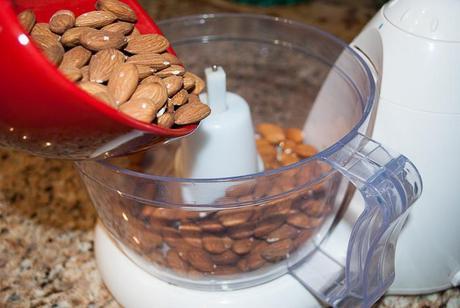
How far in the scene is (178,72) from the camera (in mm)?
456

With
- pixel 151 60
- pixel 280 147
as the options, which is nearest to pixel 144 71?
pixel 151 60

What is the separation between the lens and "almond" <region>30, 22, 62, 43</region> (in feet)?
1.42

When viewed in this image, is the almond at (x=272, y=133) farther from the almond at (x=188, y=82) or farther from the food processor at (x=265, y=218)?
the almond at (x=188, y=82)

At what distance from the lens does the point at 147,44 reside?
0.46 m

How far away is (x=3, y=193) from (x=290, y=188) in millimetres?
351

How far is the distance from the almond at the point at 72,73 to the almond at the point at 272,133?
11.3 inches

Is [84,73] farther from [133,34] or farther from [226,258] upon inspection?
[226,258]

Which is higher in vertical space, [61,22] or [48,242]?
[61,22]

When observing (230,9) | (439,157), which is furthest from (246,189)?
(230,9)

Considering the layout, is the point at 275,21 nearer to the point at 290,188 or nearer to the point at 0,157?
the point at 290,188

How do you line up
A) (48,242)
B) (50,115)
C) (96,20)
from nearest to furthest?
1. (50,115)
2. (96,20)
3. (48,242)

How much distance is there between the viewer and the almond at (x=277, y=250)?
50 cm

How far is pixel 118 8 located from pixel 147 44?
0.04 meters

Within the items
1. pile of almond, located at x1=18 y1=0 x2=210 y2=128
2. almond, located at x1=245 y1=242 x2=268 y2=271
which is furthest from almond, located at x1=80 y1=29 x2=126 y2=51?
almond, located at x1=245 y1=242 x2=268 y2=271
